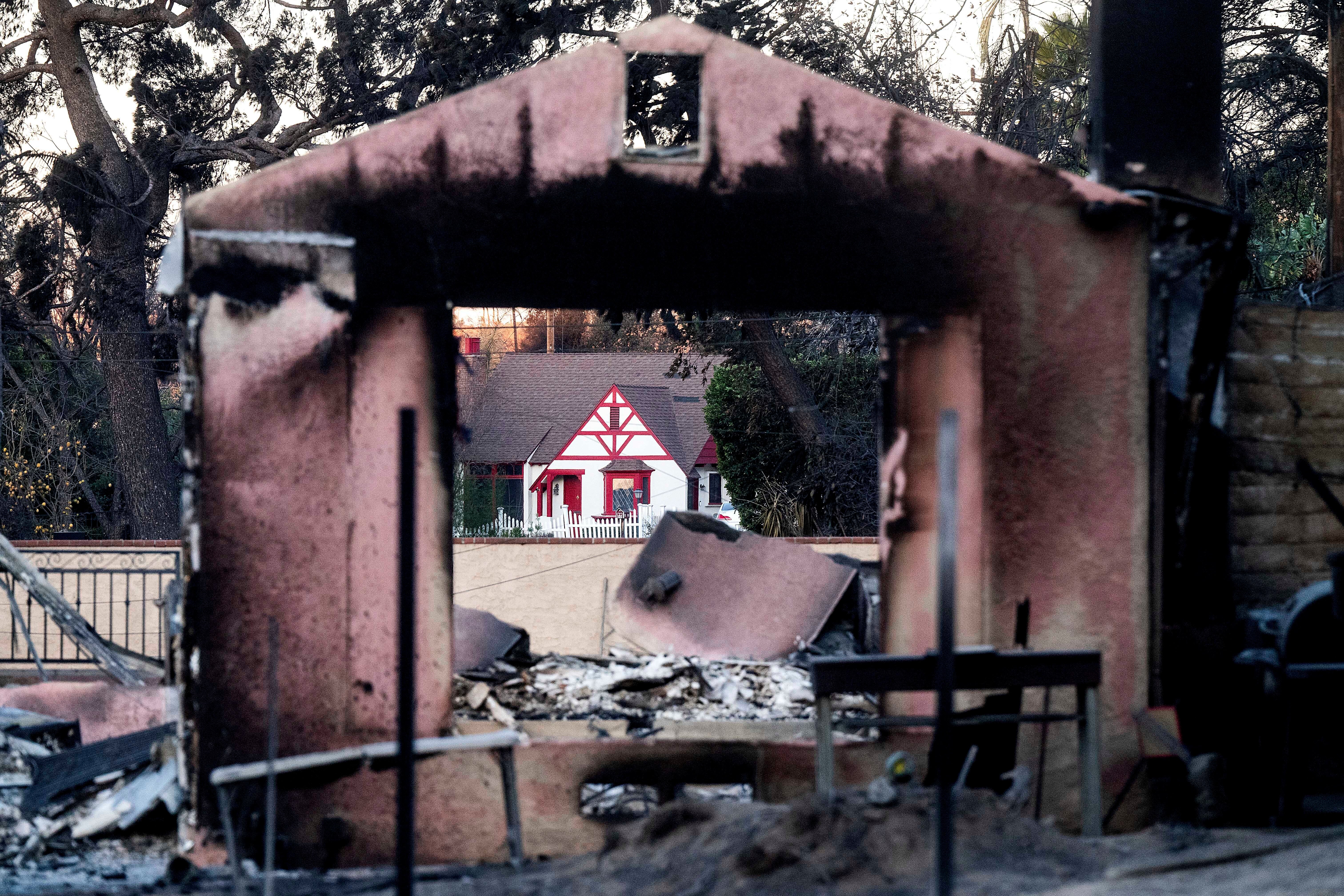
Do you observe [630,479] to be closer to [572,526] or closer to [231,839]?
[572,526]

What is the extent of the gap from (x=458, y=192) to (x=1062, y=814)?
179 inches

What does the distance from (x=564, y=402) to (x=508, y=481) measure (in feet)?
12.7

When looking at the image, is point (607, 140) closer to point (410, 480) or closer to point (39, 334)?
point (410, 480)

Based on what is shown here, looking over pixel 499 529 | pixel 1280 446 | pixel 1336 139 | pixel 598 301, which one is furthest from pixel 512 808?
pixel 499 529

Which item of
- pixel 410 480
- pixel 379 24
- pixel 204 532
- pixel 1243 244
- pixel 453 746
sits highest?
pixel 379 24

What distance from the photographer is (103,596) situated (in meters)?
15.3

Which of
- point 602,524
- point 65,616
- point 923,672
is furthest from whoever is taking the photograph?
point 602,524

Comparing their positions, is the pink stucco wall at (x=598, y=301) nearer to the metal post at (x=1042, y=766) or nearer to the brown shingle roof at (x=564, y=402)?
the metal post at (x=1042, y=766)

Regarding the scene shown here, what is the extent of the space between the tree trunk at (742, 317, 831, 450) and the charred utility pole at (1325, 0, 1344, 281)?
11218mm

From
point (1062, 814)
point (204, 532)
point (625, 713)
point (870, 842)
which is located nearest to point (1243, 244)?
point (1062, 814)

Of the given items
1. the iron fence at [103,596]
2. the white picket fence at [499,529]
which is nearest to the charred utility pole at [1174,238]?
the iron fence at [103,596]

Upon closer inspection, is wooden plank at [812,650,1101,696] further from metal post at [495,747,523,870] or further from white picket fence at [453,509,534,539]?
white picket fence at [453,509,534,539]

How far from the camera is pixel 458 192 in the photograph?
19.9 feet

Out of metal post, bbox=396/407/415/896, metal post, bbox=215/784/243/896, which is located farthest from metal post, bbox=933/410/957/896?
metal post, bbox=215/784/243/896
